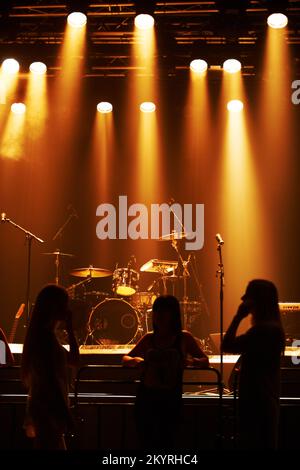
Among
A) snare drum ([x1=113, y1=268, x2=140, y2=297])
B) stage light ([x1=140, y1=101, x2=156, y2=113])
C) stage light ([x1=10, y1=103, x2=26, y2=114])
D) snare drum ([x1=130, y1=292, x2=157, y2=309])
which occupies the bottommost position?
snare drum ([x1=130, y1=292, x2=157, y2=309])

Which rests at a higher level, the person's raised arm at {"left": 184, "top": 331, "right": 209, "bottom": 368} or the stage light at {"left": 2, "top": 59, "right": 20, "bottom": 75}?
the stage light at {"left": 2, "top": 59, "right": 20, "bottom": 75}

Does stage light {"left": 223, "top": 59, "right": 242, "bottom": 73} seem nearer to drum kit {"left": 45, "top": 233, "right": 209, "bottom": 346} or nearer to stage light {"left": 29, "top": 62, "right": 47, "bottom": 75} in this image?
drum kit {"left": 45, "top": 233, "right": 209, "bottom": 346}

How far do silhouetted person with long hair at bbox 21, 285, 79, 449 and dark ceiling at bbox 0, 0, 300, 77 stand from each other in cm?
553

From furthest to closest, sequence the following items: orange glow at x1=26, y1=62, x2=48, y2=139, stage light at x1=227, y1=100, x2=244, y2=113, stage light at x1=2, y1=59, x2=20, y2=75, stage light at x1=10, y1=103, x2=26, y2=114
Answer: stage light at x1=10, y1=103, x2=26, y2=114
stage light at x1=227, y1=100, x2=244, y2=113
orange glow at x1=26, y1=62, x2=48, y2=139
stage light at x1=2, y1=59, x2=20, y2=75

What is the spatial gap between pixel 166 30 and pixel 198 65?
Result: 1.10 meters

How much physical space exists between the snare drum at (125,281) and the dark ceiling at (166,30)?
3.52 metres

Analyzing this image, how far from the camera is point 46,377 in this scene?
12.7 feet

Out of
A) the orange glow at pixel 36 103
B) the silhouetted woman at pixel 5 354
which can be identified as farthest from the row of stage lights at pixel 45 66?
the silhouetted woman at pixel 5 354

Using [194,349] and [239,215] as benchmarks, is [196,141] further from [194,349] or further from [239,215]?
[194,349]

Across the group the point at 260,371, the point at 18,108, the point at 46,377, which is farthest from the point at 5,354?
the point at 18,108

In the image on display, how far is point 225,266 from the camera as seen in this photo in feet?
38.5

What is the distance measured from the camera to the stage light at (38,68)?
32.7 ft

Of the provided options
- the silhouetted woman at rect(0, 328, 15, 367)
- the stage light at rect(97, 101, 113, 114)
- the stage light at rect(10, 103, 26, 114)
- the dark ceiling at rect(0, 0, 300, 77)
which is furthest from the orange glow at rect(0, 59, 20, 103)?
the silhouetted woman at rect(0, 328, 15, 367)

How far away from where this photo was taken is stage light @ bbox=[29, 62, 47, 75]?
9.96 meters
